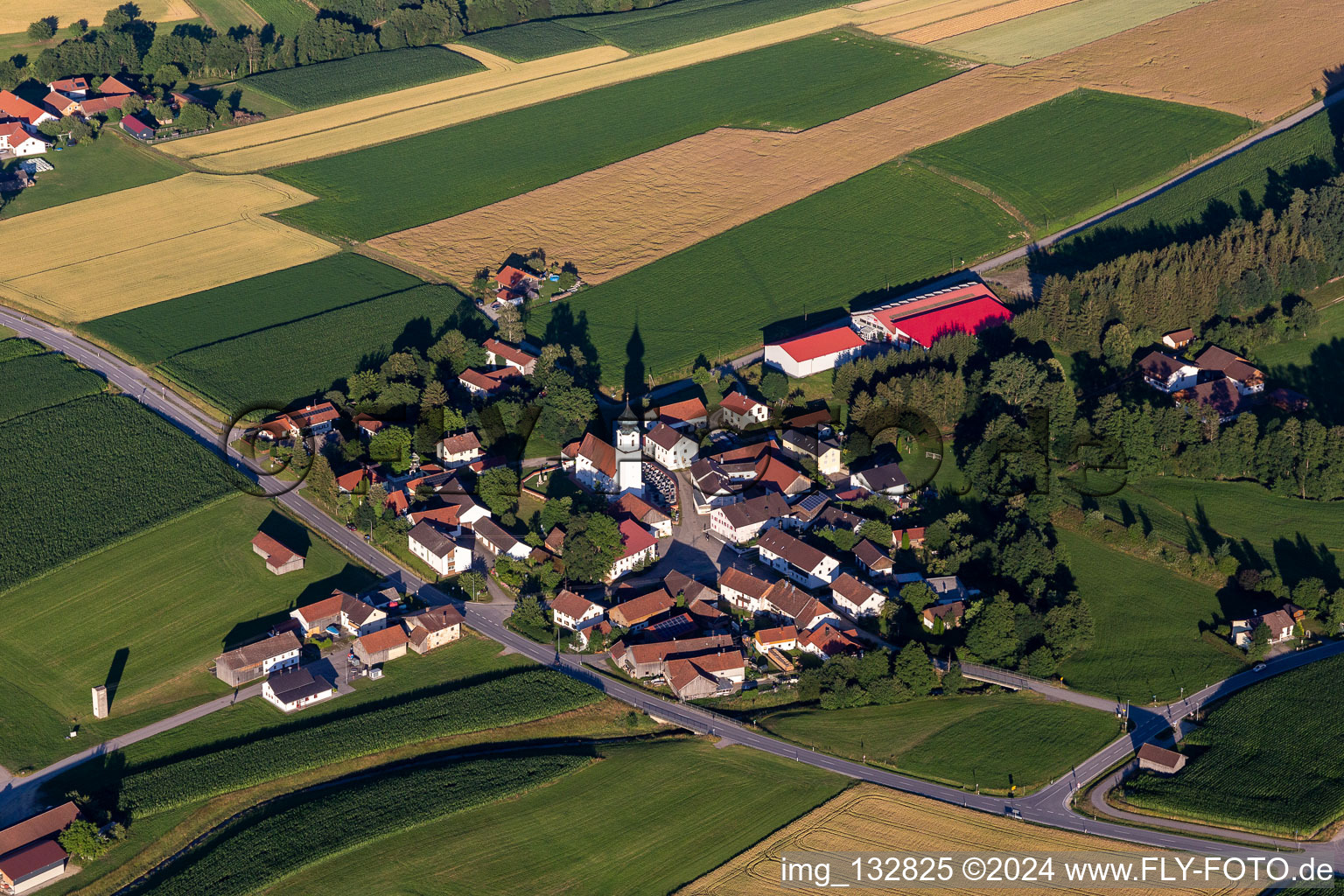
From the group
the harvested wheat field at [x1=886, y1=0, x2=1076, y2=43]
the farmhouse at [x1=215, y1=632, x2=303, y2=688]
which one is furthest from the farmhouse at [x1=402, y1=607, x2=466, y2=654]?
the harvested wheat field at [x1=886, y1=0, x2=1076, y2=43]

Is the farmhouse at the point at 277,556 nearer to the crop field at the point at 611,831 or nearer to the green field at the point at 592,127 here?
the crop field at the point at 611,831

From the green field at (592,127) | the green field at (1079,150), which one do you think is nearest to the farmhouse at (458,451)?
the green field at (592,127)

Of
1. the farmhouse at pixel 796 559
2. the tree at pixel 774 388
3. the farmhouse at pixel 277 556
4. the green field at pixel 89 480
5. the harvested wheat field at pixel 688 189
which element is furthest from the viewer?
the harvested wheat field at pixel 688 189

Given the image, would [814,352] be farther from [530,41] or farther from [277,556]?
[530,41]

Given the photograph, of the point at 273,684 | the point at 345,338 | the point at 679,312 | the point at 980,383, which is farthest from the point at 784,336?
the point at 273,684

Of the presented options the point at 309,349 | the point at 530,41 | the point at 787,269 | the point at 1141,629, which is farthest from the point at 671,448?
the point at 530,41

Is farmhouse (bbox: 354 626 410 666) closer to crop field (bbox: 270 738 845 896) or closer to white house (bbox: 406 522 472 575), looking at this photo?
white house (bbox: 406 522 472 575)

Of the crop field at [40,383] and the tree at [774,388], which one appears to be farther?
the tree at [774,388]

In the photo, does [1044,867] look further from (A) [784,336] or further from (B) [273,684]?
(A) [784,336]
